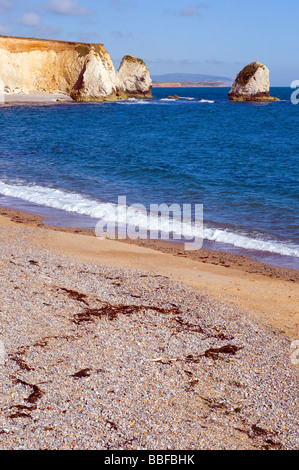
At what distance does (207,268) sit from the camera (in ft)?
40.0

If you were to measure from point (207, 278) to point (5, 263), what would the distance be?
4704 millimetres

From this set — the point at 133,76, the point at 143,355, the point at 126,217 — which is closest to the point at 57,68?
the point at 133,76

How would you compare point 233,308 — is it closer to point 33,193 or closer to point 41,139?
point 33,193

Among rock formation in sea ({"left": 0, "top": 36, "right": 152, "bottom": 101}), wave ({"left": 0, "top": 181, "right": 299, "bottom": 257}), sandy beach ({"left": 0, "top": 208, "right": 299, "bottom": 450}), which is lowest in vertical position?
sandy beach ({"left": 0, "top": 208, "right": 299, "bottom": 450})

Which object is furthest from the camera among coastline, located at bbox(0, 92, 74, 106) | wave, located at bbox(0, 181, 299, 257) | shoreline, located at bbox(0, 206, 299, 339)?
coastline, located at bbox(0, 92, 74, 106)

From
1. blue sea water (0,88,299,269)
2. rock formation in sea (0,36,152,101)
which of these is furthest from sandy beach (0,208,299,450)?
rock formation in sea (0,36,152,101)

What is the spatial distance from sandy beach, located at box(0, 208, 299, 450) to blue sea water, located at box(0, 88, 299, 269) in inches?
154

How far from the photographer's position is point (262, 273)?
11914mm

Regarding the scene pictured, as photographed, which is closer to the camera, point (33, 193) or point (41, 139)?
point (33, 193)

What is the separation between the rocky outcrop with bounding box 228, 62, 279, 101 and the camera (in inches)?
4113

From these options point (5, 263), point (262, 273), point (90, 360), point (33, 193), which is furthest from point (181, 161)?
point (90, 360)

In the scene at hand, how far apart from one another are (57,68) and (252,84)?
154 feet

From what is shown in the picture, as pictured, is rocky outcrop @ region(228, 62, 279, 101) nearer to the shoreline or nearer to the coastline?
the coastline

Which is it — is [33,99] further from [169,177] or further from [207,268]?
[207,268]
